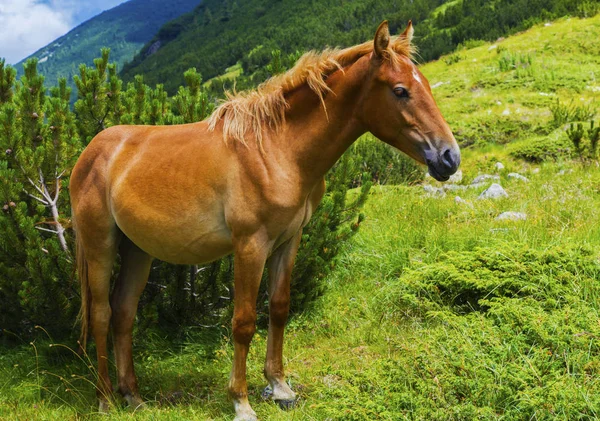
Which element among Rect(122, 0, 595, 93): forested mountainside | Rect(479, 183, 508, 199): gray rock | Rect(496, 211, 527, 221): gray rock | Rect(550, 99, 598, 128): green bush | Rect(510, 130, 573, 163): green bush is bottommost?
Rect(122, 0, 595, 93): forested mountainside

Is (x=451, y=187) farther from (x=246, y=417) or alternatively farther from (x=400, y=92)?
(x=246, y=417)

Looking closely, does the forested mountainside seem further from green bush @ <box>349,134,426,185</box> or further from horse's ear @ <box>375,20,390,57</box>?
horse's ear @ <box>375,20,390,57</box>

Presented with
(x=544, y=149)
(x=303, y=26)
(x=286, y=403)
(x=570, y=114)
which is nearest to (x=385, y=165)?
(x=544, y=149)

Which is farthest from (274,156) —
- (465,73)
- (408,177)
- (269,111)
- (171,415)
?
(465,73)

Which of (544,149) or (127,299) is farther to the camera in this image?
(544,149)

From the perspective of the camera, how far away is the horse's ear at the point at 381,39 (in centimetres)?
296

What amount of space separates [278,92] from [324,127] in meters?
0.40

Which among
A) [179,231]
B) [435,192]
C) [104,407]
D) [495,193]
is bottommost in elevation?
[435,192]

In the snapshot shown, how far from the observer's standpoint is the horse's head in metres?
2.96

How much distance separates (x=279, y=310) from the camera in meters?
3.66

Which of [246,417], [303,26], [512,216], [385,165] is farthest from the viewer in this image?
[303,26]

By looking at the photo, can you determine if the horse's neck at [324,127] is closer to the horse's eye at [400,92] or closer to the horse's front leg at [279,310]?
the horse's eye at [400,92]

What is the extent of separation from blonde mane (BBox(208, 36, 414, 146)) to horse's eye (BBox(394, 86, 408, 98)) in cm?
23

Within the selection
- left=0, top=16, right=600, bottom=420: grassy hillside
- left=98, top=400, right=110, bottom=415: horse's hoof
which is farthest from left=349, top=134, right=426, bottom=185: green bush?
left=98, top=400, right=110, bottom=415: horse's hoof
